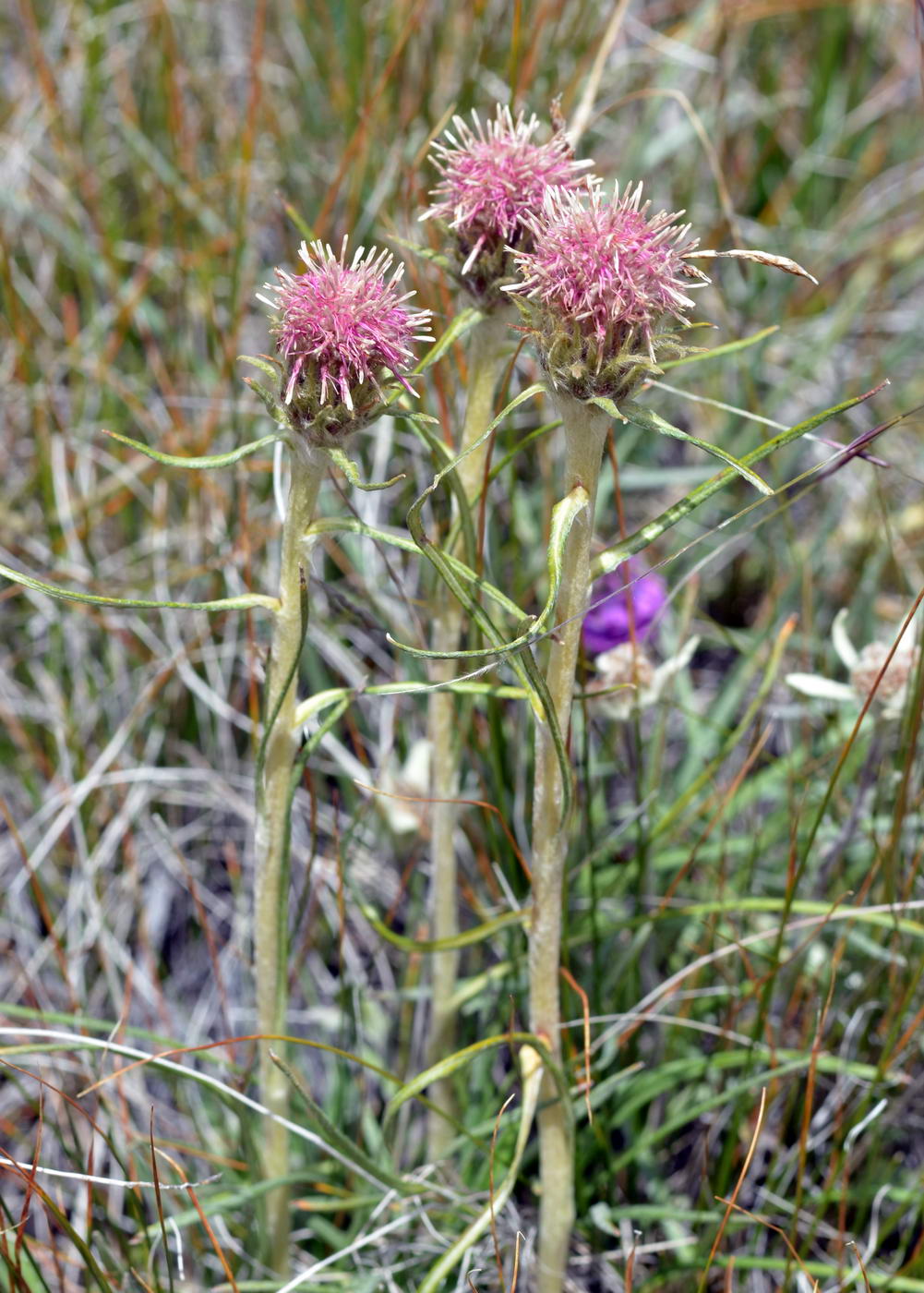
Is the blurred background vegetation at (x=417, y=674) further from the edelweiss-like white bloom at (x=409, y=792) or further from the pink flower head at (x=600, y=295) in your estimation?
the pink flower head at (x=600, y=295)

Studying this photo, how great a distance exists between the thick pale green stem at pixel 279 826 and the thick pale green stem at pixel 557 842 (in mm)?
237

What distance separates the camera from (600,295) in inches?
36.9

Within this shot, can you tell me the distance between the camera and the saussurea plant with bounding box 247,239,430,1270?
98 cm

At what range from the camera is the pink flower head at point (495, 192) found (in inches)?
43.8

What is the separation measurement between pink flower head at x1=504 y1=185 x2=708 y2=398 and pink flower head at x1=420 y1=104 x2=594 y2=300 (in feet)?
0.44

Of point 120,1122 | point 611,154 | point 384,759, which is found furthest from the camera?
point 611,154

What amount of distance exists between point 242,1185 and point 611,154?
2.45 meters

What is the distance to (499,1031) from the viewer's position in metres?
1.61

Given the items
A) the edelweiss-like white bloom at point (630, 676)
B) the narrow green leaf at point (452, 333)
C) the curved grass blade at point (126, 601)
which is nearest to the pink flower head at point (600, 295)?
the narrow green leaf at point (452, 333)

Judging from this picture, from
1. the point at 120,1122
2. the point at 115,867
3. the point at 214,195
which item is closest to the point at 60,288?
the point at 214,195

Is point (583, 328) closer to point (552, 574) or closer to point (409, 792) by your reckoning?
point (552, 574)

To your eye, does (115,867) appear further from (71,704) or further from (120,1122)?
(120,1122)

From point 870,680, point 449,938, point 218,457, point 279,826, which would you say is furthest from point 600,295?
point 870,680

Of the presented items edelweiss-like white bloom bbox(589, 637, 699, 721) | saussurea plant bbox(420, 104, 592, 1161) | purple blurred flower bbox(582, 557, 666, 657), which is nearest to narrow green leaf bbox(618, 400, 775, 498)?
saussurea plant bbox(420, 104, 592, 1161)
